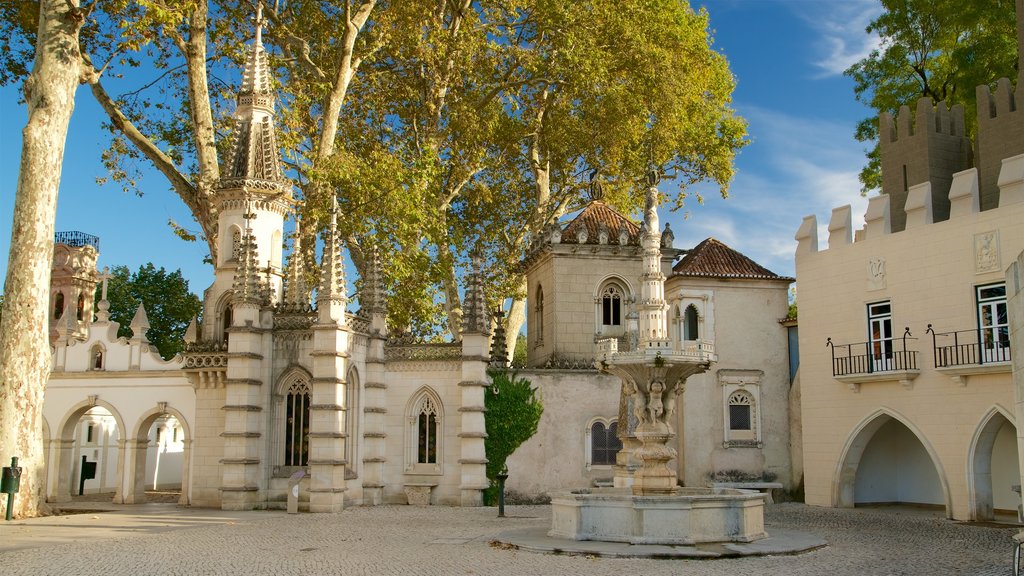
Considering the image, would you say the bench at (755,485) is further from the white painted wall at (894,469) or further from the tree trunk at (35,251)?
the tree trunk at (35,251)

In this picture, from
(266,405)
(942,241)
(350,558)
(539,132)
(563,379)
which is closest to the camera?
(350,558)

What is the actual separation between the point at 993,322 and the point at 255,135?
2198 cm

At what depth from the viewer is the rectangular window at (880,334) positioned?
2680 centimetres

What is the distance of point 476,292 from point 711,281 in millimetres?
8271

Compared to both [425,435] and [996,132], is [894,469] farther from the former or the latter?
[425,435]

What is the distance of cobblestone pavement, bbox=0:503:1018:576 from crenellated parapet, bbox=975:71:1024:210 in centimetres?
915

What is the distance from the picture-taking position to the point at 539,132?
129ft

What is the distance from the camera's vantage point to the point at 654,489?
716 inches

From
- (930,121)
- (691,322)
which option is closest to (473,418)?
(691,322)

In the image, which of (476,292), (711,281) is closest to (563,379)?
(476,292)

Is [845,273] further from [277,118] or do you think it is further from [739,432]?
[277,118]

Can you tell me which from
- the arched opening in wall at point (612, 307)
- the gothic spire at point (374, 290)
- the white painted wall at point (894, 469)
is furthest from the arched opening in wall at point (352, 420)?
the white painted wall at point (894, 469)

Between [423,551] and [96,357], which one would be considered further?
[96,357]

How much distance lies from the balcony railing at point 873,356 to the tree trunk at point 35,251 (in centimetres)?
2210
